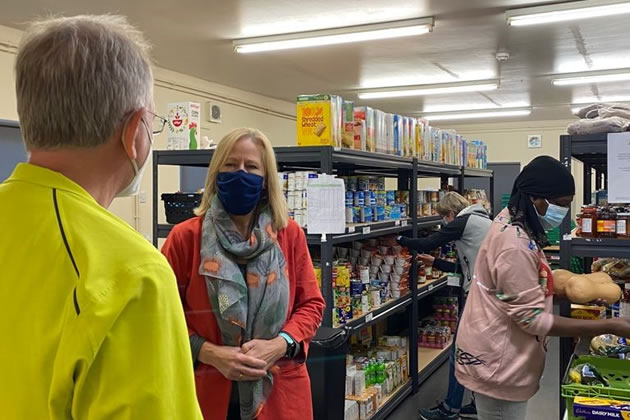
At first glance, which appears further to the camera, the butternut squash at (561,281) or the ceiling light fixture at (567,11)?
the ceiling light fixture at (567,11)

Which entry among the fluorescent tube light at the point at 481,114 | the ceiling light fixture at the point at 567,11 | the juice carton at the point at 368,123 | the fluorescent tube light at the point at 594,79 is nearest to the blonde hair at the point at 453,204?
the juice carton at the point at 368,123

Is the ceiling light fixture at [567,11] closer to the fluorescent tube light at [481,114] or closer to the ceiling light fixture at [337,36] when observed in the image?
the ceiling light fixture at [337,36]

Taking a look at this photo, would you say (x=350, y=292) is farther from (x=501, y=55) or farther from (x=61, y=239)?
(x=501, y=55)

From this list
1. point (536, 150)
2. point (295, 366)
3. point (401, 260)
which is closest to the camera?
point (295, 366)

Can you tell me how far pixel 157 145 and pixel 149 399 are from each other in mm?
6964

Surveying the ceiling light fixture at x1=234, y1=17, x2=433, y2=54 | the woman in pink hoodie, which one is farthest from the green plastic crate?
the ceiling light fixture at x1=234, y1=17, x2=433, y2=54

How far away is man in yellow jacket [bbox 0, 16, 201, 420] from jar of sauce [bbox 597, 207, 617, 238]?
1.76m

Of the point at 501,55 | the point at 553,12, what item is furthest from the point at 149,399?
the point at 501,55

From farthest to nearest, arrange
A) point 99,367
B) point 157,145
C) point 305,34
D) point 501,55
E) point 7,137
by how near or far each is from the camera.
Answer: point 157,145 → point 501,55 → point 305,34 → point 7,137 → point 99,367

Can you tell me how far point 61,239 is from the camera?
80 cm

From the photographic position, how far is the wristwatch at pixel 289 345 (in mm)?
1991

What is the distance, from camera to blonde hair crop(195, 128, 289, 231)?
212 cm

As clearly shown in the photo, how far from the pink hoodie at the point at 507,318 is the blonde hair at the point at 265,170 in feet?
2.76

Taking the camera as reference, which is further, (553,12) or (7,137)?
(553,12)
